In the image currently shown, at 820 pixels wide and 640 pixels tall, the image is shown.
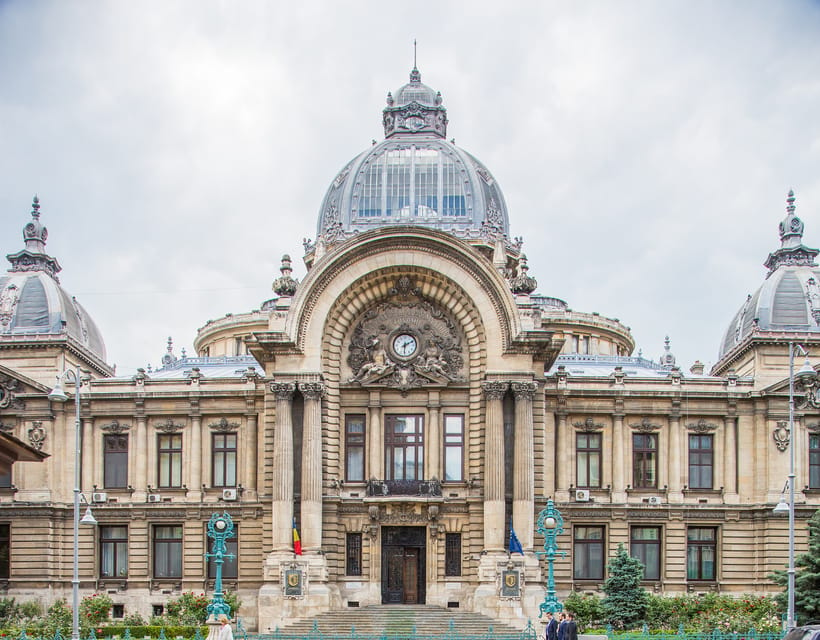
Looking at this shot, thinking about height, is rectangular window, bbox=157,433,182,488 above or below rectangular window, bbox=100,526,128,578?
above

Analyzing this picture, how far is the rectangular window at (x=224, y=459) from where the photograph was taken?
173ft

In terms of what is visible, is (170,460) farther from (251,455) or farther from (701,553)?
(701,553)

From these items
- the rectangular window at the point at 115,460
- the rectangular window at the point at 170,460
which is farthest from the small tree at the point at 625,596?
the rectangular window at the point at 115,460

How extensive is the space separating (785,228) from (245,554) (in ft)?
102

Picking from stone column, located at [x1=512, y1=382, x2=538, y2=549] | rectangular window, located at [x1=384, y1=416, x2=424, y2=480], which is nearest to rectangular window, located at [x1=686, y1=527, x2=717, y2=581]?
stone column, located at [x1=512, y1=382, x2=538, y2=549]

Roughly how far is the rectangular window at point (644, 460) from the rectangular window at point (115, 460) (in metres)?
23.0

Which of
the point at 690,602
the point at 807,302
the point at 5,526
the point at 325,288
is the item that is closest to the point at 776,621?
the point at 690,602

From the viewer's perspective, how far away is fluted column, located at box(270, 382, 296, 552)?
153 ft

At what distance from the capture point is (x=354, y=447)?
48.9m

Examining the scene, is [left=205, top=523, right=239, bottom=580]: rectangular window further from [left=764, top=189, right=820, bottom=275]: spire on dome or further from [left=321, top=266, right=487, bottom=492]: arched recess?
[left=764, top=189, right=820, bottom=275]: spire on dome

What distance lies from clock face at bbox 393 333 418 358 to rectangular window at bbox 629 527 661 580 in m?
13.0

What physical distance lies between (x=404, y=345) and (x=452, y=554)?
879 cm

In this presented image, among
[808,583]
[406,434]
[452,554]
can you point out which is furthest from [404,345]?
[808,583]

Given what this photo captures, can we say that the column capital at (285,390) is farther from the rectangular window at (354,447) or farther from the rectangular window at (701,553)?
the rectangular window at (701,553)
